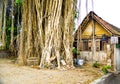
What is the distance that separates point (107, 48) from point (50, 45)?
6240 millimetres

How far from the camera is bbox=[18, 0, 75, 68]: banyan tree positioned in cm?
1080

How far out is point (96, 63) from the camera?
1520cm

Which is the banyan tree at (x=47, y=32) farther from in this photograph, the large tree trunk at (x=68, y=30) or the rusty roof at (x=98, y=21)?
the rusty roof at (x=98, y=21)

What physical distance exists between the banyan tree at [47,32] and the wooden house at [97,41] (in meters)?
4.59

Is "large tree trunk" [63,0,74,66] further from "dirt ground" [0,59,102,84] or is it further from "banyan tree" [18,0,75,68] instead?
"dirt ground" [0,59,102,84]

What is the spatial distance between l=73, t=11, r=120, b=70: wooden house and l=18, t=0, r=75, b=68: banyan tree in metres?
4.59

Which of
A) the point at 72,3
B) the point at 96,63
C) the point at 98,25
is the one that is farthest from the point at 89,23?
the point at 72,3

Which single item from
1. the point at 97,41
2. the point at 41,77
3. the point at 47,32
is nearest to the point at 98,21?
the point at 97,41

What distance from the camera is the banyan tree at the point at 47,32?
1080 cm

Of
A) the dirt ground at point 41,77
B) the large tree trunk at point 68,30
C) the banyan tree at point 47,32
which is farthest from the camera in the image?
the large tree trunk at point 68,30

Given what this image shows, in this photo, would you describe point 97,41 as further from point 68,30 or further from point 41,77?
point 41,77

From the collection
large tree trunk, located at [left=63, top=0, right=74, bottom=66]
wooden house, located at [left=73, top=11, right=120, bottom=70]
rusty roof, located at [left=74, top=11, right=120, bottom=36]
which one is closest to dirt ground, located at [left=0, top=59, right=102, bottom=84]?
large tree trunk, located at [left=63, top=0, right=74, bottom=66]

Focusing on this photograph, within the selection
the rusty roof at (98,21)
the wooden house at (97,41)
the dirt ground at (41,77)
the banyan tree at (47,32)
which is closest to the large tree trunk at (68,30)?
the banyan tree at (47,32)

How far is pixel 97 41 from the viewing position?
16.4 m
